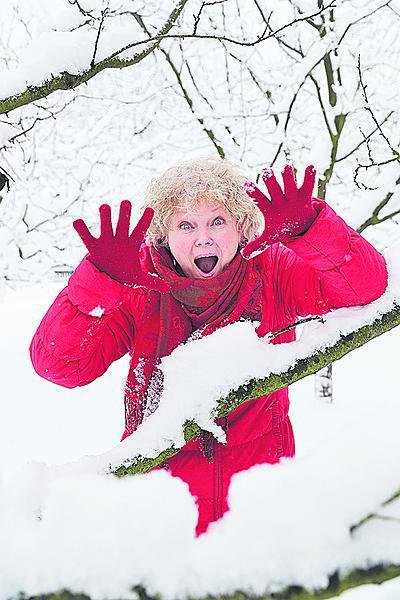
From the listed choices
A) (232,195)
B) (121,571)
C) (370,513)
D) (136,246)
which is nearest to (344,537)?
(370,513)

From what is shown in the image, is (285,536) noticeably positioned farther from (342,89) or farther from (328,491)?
(342,89)

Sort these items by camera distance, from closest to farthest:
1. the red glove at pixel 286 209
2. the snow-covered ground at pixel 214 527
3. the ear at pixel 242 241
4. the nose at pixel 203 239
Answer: the snow-covered ground at pixel 214 527
the red glove at pixel 286 209
the nose at pixel 203 239
the ear at pixel 242 241

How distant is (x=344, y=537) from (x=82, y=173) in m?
11.2

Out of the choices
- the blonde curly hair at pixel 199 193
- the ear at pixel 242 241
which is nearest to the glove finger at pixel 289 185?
the blonde curly hair at pixel 199 193

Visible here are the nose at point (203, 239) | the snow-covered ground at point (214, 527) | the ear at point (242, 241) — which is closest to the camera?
the snow-covered ground at point (214, 527)

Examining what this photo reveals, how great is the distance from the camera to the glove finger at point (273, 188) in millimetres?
1486

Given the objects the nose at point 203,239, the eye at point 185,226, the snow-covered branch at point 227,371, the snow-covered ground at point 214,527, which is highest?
the eye at point 185,226

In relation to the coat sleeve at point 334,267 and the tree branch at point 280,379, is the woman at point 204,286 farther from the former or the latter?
the tree branch at point 280,379

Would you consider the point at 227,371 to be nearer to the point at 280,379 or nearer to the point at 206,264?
the point at 280,379

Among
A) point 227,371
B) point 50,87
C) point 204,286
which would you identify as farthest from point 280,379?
point 50,87

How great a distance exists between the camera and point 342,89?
23.9 feet

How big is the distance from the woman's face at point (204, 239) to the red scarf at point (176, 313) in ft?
0.14

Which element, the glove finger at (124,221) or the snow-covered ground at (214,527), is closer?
the snow-covered ground at (214,527)

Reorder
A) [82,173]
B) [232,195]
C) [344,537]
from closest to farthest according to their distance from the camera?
[344,537]
[232,195]
[82,173]
